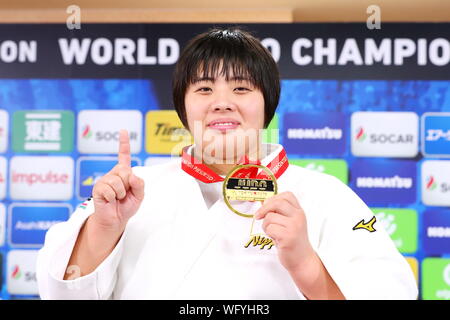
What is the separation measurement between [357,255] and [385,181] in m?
1.66

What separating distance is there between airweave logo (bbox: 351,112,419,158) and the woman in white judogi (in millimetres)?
1572

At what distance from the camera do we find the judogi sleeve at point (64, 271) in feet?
2.12

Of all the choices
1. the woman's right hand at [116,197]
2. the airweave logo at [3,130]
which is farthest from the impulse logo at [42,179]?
the woman's right hand at [116,197]

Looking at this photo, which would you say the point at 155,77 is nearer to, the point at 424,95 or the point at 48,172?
the point at 48,172

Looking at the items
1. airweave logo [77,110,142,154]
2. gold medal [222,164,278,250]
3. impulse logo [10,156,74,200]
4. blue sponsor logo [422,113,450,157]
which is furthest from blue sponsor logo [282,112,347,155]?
gold medal [222,164,278,250]

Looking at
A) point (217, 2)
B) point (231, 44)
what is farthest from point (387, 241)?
point (217, 2)

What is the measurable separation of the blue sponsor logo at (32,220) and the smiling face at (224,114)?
5.55 ft

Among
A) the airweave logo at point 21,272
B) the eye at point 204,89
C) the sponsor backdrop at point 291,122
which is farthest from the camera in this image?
the airweave logo at point 21,272

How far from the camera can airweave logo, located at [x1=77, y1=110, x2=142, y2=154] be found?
2229 mm

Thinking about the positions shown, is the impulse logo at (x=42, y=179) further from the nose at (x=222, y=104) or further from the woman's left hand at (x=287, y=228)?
the woman's left hand at (x=287, y=228)

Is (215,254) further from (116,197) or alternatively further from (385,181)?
(385,181)

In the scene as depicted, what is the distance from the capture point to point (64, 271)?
0.66 metres

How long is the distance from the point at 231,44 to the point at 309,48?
153 cm

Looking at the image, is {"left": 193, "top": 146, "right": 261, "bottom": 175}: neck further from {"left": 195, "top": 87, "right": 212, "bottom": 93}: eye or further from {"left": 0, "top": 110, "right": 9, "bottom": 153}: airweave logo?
{"left": 0, "top": 110, "right": 9, "bottom": 153}: airweave logo
